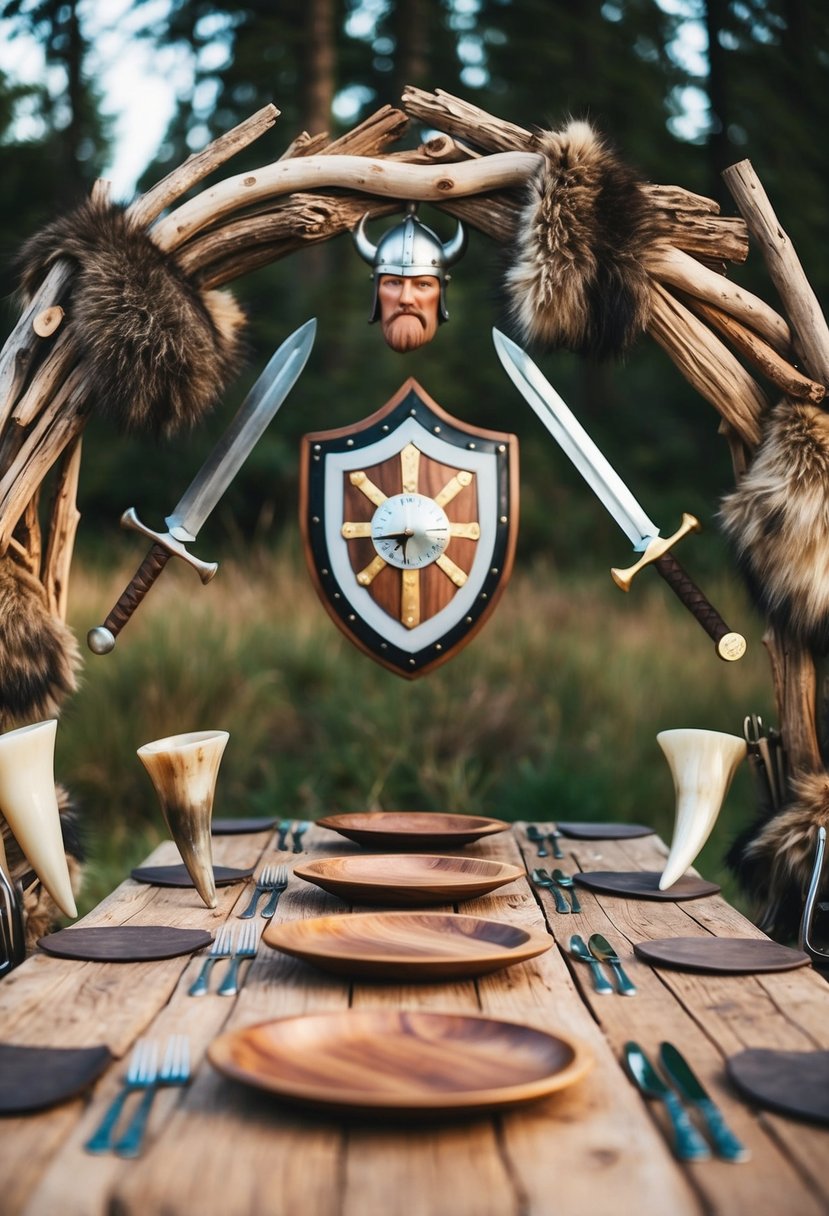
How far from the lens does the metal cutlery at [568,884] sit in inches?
97.3

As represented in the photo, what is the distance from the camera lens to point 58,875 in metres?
2.50

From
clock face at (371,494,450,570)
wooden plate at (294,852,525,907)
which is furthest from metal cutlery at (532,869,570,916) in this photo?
clock face at (371,494,450,570)

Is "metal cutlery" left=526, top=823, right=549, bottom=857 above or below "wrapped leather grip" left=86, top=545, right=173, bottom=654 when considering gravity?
below

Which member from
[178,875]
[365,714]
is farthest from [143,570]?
[365,714]

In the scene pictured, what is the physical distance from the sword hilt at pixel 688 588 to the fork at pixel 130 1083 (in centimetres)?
147

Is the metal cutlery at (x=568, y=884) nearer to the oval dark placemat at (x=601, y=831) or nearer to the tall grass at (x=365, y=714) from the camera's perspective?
the oval dark placemat at (x=601, y=831)

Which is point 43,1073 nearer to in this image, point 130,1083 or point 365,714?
point 130,1083

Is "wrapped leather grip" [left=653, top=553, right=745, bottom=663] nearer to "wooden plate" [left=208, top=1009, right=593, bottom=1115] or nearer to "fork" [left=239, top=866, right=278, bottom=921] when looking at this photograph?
"fork" [left=239, top=866, right=278, bottom=921]

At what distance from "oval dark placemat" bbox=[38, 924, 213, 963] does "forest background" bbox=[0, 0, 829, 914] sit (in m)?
1.59

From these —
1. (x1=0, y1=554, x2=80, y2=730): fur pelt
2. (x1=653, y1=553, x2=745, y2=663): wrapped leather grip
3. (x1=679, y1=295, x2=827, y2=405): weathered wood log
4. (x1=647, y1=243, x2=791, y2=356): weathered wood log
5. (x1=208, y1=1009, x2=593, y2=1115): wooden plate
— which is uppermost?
(x1=647, y1=243, x2=791, y2=356): weathered wood log

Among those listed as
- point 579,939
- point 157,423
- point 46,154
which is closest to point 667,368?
point 46,154

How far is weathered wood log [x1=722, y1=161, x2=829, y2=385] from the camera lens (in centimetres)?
284

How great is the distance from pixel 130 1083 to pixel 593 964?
0.83 metres

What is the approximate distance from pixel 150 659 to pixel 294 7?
784cm
